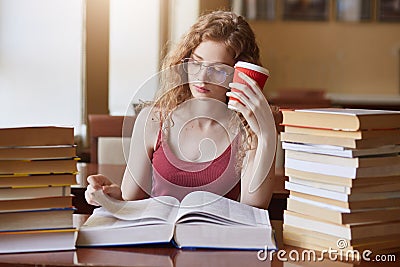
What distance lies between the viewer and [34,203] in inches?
60.9

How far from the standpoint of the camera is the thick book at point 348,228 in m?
1.57

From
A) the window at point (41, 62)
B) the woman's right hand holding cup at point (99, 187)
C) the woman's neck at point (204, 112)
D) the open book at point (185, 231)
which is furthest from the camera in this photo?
the window at point (41, 62)

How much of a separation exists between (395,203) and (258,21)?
6.60 m

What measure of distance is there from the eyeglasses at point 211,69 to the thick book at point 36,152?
365mm

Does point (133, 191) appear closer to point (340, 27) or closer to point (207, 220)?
point (207, 220)

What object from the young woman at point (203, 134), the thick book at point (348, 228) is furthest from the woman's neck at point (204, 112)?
the thick book at point (348, 228)

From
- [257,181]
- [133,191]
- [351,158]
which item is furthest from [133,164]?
[351,158]

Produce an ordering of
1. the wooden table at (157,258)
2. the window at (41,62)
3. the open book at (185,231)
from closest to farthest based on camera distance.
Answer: the wooden table at (157,258)
the open book at (185,231)
the window at (41,62)

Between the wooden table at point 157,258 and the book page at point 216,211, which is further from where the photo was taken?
the book page at point 216,211

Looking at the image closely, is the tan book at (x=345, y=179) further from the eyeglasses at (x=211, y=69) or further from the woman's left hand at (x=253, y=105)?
the eyeglasses at (x=211, y=69)

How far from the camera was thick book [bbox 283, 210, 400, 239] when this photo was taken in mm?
1565

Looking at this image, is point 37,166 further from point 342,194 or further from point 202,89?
point 342,194

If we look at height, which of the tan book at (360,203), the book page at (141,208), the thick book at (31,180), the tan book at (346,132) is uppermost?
the tan book at (346,132)

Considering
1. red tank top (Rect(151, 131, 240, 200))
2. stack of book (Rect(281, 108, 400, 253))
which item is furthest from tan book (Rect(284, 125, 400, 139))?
red tank top (Rect(151, 131, 240, 200))
